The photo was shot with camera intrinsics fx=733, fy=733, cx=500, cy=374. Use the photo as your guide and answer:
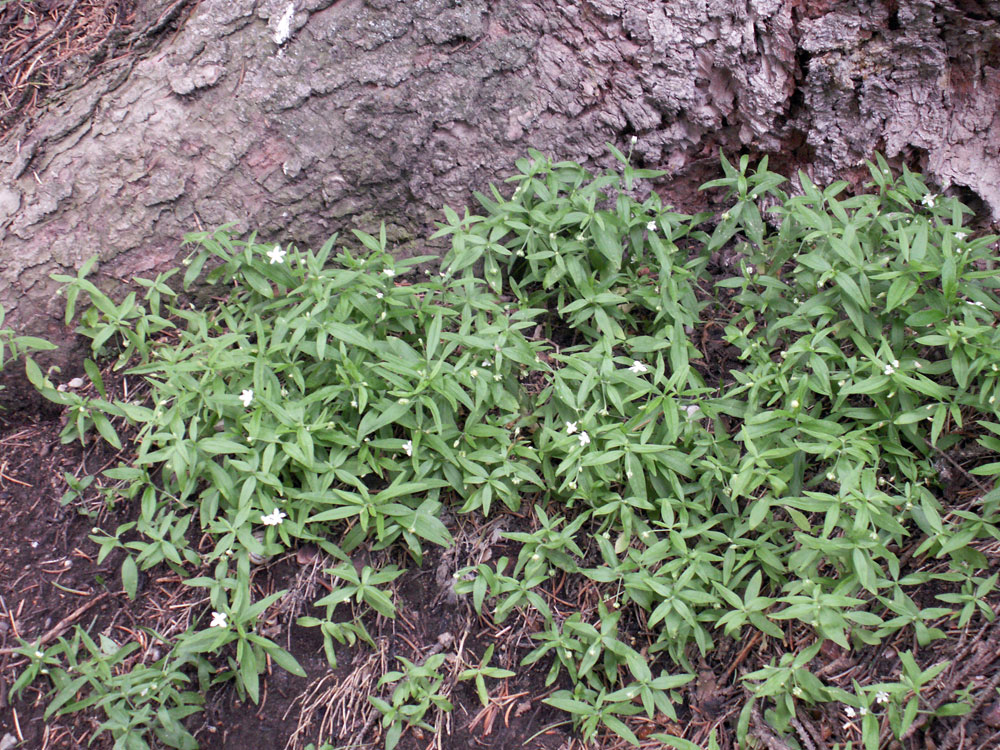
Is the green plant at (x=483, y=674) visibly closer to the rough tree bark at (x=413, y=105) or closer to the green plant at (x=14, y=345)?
the rough tree bark at (x=413, y=105)

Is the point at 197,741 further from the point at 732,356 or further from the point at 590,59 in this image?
the point at 590,59

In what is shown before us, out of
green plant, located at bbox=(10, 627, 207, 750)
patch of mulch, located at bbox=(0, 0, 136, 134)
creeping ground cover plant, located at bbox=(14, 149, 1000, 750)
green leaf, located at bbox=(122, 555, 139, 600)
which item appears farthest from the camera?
patch of mulch, located at bbox=(0, 0, 136, 134)

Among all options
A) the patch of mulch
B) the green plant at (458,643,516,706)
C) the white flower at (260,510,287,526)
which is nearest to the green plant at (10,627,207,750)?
the white flower at (260,510,287,526)

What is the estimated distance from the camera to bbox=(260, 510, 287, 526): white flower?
2.69 metres

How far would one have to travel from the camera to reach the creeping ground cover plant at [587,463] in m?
2.62

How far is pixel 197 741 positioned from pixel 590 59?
10.7 feet

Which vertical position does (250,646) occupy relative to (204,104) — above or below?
below

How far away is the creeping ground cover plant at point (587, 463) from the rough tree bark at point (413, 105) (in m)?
0.24

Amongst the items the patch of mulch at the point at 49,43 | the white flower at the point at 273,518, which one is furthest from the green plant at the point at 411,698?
the patch of mulch at the point at 49,43

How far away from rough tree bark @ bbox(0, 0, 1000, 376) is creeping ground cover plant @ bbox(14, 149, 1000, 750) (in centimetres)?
24

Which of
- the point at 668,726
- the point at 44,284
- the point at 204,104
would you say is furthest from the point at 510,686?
the point at 204,104

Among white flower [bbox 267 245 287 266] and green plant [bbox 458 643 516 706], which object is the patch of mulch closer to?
white flower [bbox 267 245 287 266]

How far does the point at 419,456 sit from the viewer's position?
2.90 metres

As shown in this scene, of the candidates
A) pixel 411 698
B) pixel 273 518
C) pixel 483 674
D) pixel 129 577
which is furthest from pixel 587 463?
pixel 129 577
